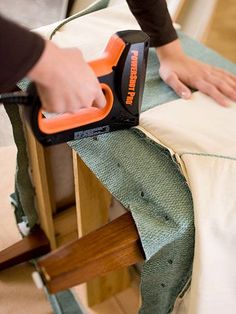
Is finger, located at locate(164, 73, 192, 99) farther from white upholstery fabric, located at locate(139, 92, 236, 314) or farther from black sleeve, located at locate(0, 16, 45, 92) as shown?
black sleeve, located at locate(0, 16, 45, 92)

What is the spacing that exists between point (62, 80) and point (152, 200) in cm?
20

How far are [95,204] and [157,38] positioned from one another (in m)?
0.36

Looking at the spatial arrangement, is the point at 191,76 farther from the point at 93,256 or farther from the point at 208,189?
the point at 93,256

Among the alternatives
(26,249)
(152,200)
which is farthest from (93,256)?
(26,249)

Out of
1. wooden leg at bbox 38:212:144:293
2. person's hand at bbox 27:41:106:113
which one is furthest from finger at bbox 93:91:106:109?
wooden leg at bbox 38:212:144:293

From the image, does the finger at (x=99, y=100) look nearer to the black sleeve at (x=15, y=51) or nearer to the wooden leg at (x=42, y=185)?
the black sleeve at (x=15, y=51)

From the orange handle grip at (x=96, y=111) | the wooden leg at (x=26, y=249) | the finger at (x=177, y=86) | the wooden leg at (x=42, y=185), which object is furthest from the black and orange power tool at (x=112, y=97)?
the wooden leg at (x=26, y=249)

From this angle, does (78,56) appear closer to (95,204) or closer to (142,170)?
(142,170)

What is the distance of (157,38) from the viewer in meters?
0.75

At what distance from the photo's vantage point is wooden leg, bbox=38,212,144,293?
1.55 feet

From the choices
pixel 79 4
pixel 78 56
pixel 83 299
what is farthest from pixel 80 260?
pixel 79 4

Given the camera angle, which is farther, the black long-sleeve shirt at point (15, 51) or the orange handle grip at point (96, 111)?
the orange handle grip at point (96, 111)

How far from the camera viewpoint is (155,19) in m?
0.73

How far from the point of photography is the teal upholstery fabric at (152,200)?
1.65 ft
